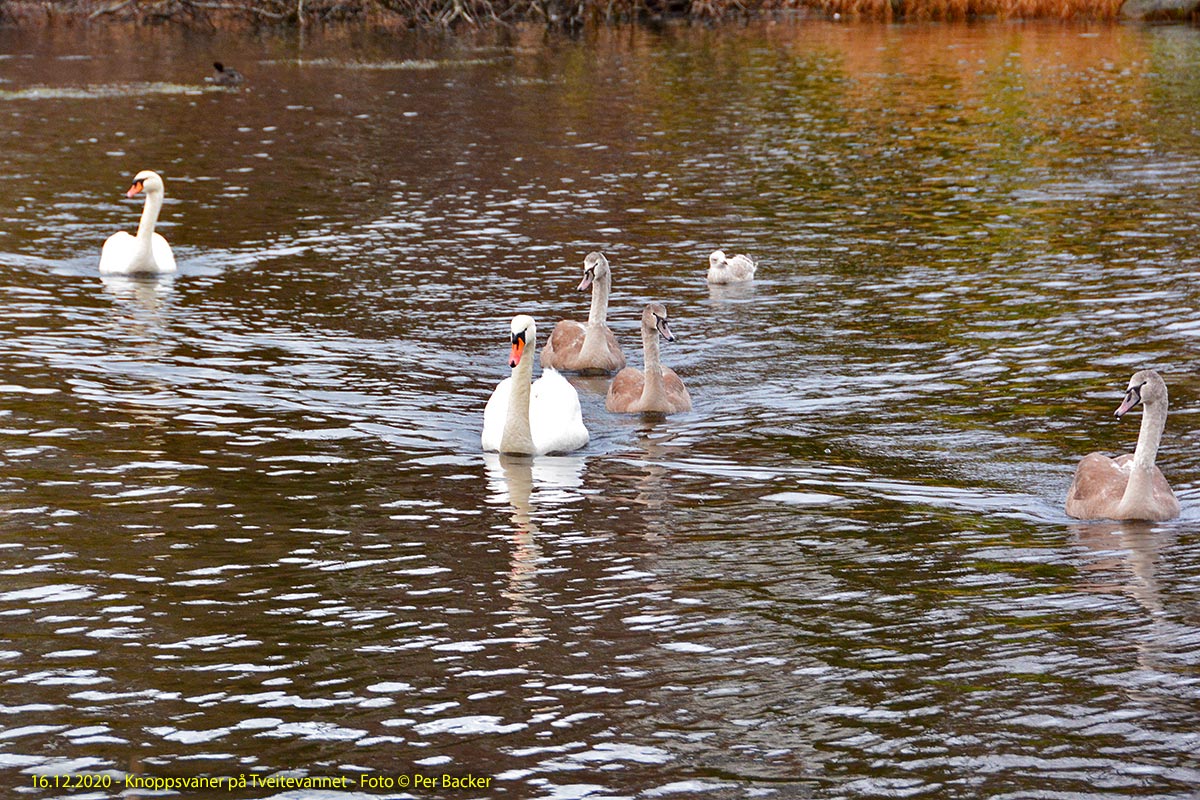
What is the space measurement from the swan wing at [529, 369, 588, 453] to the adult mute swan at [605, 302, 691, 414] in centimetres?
108

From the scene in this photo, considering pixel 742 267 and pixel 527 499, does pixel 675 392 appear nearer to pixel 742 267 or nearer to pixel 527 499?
pixel 527 499

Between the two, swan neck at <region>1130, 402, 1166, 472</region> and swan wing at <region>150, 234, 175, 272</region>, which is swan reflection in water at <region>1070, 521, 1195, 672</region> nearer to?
swan neck at <region>1130, 402, 1166, 472</region>

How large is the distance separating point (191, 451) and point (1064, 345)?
8.60m

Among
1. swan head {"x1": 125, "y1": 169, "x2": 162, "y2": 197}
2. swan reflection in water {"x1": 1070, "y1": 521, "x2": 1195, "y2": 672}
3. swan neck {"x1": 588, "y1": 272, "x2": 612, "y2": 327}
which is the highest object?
swan head {"x1": 125, "y1": 169, "x2": 162, "y2": 197}

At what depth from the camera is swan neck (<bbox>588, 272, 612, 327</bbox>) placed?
1741cm

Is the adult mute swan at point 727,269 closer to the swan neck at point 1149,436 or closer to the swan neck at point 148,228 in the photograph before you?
the swan neck at point 148,228

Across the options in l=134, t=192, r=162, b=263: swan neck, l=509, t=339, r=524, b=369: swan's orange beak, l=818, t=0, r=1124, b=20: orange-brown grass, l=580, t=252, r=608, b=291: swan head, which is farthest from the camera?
l=818, t=0, r=1124, b=20: orange-brown grass

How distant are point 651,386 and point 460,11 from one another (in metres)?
47.0

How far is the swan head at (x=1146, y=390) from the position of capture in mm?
12516

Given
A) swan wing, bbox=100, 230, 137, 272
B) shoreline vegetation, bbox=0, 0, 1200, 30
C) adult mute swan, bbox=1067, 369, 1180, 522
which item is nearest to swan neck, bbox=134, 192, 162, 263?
swan wing, bbox=100, 230, 137, 272

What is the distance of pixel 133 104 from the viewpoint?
39062 mm

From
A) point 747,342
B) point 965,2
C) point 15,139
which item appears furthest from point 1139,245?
point 965,2

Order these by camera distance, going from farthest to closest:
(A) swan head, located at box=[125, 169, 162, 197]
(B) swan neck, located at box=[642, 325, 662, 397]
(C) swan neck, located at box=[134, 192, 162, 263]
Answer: (A) swan head, located at box=[125, 169, 162, 197] → (C) swan neck, located at box=[134, 192, 162, 263] → (B) swan neck, located at box=[642, 325, 662, 397]

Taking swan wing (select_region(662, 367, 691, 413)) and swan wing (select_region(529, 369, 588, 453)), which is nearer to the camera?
swan wing (select_region(529, 369, 588, 453))
